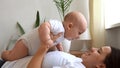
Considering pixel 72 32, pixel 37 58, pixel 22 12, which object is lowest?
pixel 37 58

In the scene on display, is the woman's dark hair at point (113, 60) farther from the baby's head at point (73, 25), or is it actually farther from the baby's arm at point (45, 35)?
the baby's arm at point (45, 35)

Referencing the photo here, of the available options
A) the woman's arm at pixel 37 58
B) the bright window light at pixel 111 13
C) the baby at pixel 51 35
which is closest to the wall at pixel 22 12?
the bright window light at pixel 111 13

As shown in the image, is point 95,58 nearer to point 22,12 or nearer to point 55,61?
point 55,61

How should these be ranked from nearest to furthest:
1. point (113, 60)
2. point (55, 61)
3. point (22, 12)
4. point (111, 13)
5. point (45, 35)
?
point (45, 35), point (55, 61), point (113, 60), point (111, 13), point (22, 12)

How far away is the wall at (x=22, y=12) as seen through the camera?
10.1 feet

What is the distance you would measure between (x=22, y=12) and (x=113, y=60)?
2157 mm

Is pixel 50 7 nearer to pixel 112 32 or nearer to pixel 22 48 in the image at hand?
pixel 112 32

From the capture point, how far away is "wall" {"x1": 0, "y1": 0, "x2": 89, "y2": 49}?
10.1ft

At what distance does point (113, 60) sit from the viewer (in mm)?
1162

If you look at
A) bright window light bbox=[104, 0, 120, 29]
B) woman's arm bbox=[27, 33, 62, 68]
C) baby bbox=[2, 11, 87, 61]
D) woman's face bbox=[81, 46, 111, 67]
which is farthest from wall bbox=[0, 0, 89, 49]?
woman's arm bbox=[27, 33, 62, 68]

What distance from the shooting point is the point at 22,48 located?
1044 millimetres

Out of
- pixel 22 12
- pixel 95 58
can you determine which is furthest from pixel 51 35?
pixel 22 12

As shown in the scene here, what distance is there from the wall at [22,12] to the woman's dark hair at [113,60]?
1.94m

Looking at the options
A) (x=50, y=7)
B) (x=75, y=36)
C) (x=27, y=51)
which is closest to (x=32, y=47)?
(x=27, y=51)
